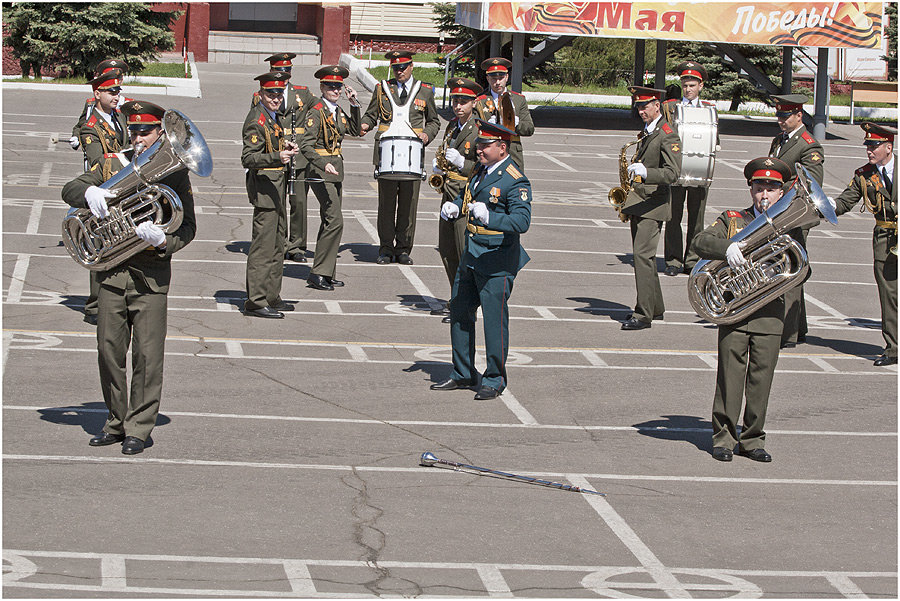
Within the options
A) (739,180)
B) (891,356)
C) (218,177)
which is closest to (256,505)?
(891,356)

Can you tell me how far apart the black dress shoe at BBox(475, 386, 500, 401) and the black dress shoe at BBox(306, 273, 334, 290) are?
4.32m

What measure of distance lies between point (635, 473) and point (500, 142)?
9.72 ft

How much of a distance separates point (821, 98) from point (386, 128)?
64.2ft

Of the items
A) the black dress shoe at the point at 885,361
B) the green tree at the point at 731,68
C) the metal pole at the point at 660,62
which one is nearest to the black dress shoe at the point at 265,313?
the black dress shoe at the point at 885,361

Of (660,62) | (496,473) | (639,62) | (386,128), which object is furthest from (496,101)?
(639,62)

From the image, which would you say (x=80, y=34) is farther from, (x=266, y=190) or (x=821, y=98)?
(x=266, y=190)

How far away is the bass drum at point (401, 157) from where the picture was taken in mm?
15219

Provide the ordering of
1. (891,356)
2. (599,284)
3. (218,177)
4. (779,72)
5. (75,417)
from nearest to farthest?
(75,417), (891,356), (599,284), (218,177), (779,72)

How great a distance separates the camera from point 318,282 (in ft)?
48.1

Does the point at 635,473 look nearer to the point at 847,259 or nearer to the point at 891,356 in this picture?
the point at 891,356

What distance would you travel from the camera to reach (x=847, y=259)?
1797cm

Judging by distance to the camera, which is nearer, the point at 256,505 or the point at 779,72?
the point at 256,505

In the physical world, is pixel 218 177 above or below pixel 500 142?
below

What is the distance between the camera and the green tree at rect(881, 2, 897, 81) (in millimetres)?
44625
